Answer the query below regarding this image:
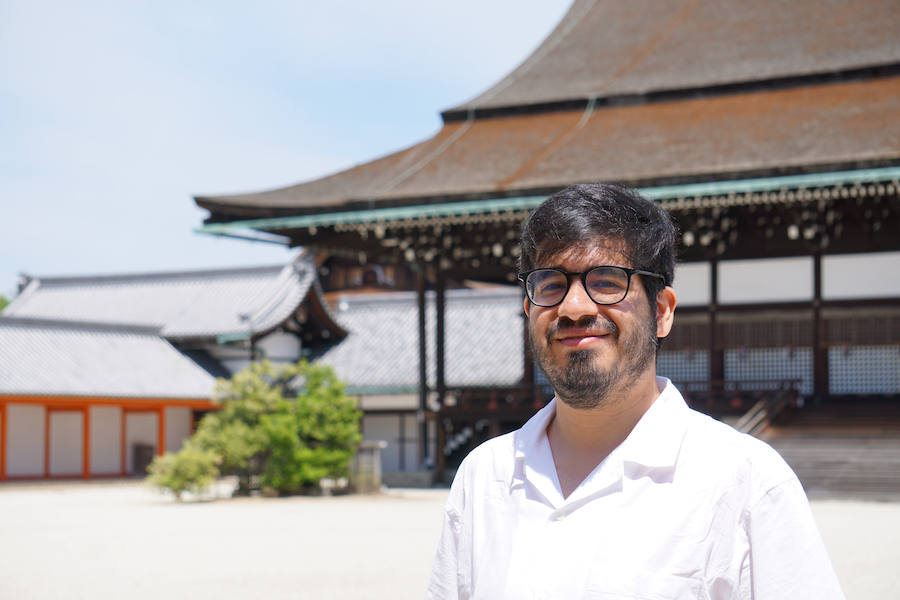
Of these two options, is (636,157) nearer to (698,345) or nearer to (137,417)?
(698,345)

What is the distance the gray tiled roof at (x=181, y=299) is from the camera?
86.0 feet

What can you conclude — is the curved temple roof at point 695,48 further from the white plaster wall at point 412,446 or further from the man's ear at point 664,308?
A: the man's ear at point 664,308

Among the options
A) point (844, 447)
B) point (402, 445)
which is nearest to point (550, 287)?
point (844, 447)

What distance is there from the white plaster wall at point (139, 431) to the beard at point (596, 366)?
75.6 feet

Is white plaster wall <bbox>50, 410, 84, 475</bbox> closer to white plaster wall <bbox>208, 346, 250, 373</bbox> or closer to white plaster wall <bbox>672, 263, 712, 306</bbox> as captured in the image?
white plaster wall <bbox>208, 346, 250, 373</bbox>

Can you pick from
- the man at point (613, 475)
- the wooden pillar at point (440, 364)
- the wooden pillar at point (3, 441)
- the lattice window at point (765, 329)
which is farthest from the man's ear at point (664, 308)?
the wooden pillar at point (3, 441)

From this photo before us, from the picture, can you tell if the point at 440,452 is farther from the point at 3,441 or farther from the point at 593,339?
the point at 593,339

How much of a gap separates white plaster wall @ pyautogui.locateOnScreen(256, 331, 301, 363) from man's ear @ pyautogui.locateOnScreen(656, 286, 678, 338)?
24.2 metres

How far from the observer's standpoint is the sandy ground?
650 centimetres

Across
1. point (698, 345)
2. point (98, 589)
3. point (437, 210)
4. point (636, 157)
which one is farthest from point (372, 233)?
point (98, 589)

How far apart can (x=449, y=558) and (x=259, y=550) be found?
271 inches

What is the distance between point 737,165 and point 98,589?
9577 millimetres

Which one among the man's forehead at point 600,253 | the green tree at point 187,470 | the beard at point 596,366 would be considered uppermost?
the man's forehead at point 600,253

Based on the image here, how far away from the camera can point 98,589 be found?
669 centimetres
